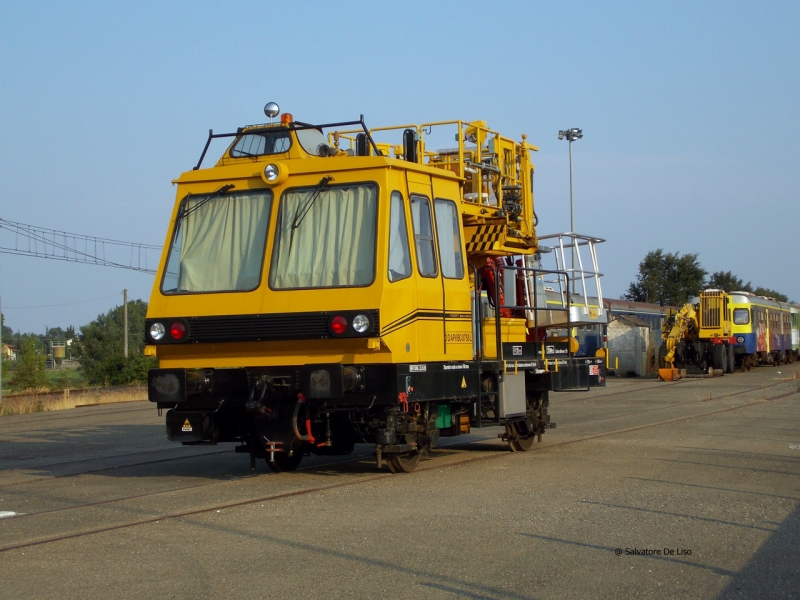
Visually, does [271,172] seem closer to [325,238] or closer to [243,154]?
[243,154]

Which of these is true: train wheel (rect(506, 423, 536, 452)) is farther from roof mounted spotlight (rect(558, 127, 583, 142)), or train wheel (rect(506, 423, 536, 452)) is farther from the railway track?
roof mounted spotlight (rect(558, 127, 583, 142))

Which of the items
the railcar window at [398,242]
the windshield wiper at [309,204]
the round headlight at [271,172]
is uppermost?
the round headlight at [271,172]

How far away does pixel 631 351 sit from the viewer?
41.8 metres

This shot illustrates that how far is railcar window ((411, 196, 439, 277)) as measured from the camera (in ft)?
33.1

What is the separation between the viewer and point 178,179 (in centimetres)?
1068

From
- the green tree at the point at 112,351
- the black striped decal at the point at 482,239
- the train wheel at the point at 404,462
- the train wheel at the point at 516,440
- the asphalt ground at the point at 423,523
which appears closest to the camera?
the asphalt ground at the point at 423,523

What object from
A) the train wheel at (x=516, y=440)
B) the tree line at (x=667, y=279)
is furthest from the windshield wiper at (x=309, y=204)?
the tree line at (x=667, y=279)

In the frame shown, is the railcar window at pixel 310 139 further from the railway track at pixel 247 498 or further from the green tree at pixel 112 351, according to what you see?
the green tree at pixel 112 351

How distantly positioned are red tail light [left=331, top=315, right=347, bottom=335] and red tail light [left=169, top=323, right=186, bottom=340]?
1.72 m

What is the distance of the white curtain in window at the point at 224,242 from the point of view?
1016 centimetres

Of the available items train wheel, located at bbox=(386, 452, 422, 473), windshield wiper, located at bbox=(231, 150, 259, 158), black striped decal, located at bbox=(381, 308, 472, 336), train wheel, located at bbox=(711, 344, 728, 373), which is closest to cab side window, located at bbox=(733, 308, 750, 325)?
train wheel, located at bbox=(711, 344, 728, 373)

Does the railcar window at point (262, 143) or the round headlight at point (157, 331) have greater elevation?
the railcar window at point (262, 143)

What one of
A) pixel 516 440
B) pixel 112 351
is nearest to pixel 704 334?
pixel 516 440

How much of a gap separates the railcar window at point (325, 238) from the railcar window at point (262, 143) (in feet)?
2.24
